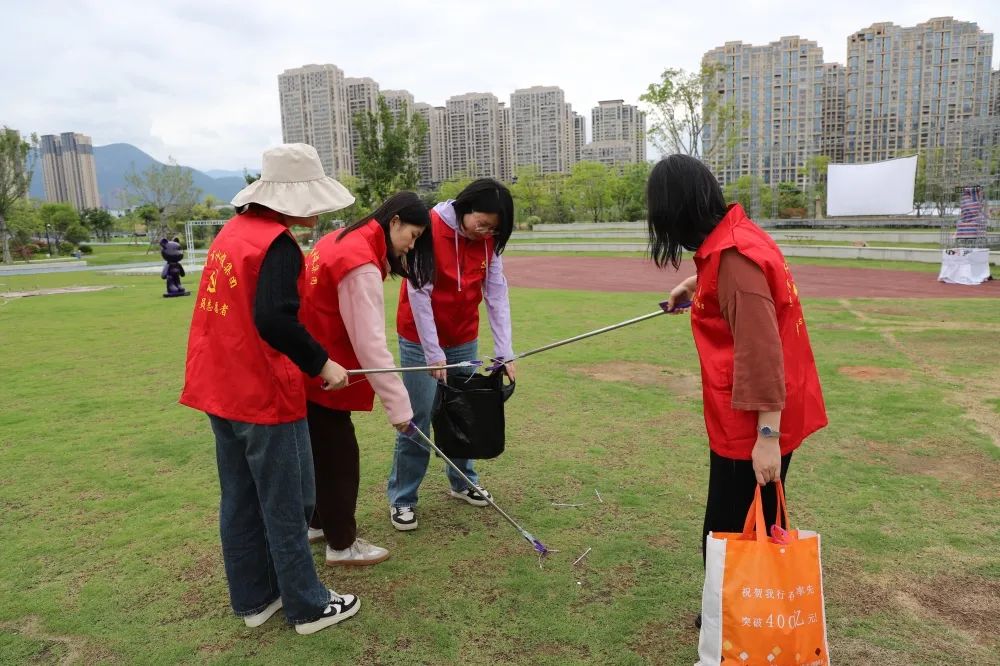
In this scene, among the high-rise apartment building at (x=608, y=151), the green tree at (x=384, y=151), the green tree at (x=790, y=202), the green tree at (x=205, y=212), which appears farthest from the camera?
the high-rise apartment building at (x=608, y=151)

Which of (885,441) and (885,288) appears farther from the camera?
(885,288)

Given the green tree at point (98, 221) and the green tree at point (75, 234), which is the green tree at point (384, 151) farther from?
the green tree at point (98, 221)

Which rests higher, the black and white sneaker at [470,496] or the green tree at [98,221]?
the green tree at [98,221]

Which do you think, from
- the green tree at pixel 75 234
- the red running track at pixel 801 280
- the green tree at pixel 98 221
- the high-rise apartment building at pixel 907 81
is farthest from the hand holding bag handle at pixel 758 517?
A: the green tree at pixel 98 221

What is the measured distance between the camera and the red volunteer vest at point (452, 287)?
3.40 m

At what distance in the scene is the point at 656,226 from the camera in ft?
7.36

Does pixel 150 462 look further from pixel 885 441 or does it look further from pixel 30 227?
pixel 30 227

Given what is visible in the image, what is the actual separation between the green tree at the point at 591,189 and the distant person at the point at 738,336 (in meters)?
46.0

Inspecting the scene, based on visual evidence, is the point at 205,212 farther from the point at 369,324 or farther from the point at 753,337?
the point at 753,337

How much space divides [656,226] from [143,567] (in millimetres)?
2714

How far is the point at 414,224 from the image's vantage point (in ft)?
9.68

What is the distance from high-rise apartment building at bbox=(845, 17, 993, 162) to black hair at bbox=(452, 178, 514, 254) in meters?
60.8

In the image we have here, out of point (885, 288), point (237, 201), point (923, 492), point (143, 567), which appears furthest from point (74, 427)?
point (885, 288)

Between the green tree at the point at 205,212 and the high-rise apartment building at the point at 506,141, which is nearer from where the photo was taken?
the green tree at the point at 205,212
